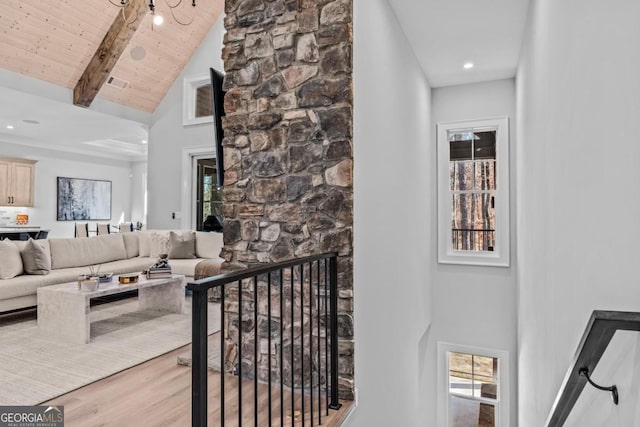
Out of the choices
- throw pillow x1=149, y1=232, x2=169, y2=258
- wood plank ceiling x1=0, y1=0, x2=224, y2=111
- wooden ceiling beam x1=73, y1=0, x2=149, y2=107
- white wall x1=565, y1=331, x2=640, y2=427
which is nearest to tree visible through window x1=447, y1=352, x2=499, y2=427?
white wall x1=565, y1=331, x2=640, y2=427

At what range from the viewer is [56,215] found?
9.89 meters

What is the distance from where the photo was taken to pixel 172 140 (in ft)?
24.4

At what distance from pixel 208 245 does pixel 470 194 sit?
154 inches

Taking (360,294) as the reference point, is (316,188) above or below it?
above

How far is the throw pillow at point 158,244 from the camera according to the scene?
6.14 meters

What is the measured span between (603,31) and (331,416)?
2.12m

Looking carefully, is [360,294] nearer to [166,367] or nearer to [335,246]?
[335,246]

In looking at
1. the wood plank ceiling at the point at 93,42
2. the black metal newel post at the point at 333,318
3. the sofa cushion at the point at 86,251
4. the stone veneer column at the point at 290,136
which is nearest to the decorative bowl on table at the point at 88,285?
the sofa cushion at the point at 86,251

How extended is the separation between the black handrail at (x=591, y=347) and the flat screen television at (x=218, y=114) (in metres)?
2.22

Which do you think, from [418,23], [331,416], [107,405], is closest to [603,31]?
[331,416]

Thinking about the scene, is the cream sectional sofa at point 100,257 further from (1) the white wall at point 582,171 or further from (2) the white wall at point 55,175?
(2) the white wall at point 55,175

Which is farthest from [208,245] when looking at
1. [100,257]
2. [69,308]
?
[69,308]

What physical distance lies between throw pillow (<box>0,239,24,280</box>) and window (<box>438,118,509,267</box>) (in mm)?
4995

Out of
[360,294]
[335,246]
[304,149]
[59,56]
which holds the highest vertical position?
[59,56]
